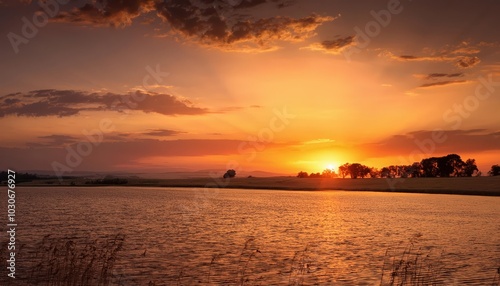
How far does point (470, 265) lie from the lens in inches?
1171

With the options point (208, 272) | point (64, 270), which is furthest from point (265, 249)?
point (64, 270)

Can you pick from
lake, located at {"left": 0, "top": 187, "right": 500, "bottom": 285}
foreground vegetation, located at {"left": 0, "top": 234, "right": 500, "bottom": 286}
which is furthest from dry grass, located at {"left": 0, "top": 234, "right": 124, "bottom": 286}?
lake, located at {"left": 0, "top": 187, "right": 500, "bottom": 285}

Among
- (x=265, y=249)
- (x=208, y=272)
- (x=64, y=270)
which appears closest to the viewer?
(x=208, y=272)

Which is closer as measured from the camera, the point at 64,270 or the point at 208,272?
the point at 208,272

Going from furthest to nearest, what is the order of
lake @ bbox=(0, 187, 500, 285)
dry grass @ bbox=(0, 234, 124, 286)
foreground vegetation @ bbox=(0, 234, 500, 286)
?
lake @ bbox=(0, 187, 500, 285)
foreground vegetation @ bbox=(0, 234, 500, 286)
dry grass @ bbox=(0, 234, 124, 286)

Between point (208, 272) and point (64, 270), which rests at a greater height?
point (64, 270)

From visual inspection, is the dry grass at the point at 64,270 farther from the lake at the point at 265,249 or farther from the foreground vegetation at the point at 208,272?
the lake at the point at 265,249

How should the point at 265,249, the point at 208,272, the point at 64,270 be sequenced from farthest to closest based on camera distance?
the point at 265,249 → the point at 64,270 → the point at 208,272

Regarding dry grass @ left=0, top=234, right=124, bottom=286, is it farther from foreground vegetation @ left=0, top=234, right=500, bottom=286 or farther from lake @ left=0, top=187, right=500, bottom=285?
lake @ left=0, top=187, right=500, bottom=285

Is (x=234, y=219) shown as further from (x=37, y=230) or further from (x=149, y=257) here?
(x=149, y=257)

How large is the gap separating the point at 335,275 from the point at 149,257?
13363mm

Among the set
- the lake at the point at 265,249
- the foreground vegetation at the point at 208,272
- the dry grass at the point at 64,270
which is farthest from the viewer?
the lake at the point at 265,249

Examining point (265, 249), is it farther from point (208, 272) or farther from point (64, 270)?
point (64, 270)

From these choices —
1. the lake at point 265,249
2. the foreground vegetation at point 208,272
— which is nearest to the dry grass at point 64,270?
the foreground vegetation at point 208,272
